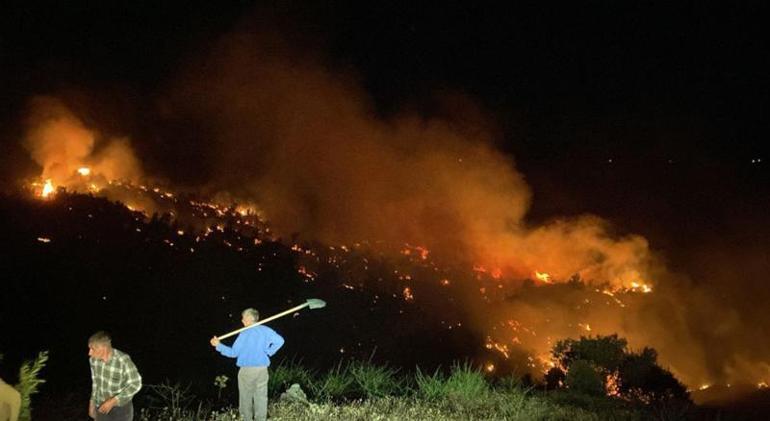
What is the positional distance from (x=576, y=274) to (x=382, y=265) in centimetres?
914

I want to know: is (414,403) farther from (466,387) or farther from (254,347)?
(254,347)

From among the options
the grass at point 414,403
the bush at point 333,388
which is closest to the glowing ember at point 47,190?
the grass at point 414,403

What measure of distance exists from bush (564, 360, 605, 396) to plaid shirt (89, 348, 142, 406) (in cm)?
847

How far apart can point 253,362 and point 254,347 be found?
0.56ft

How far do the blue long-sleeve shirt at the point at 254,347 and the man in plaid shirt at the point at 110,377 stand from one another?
5.07 feet

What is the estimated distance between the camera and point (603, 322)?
26.2 meters

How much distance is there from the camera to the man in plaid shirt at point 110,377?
18.4ft

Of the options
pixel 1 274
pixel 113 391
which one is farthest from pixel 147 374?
pixel 113 391

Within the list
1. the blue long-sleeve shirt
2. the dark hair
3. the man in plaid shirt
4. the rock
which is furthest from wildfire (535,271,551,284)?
the dark hair

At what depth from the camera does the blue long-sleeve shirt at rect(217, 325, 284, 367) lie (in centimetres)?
723

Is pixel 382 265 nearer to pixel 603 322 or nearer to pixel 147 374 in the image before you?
pixel 603 322

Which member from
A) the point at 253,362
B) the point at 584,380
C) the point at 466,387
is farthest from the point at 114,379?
the point at 584,380

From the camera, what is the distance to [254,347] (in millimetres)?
7242

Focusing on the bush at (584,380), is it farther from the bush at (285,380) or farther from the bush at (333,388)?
the bush at (285,380)
